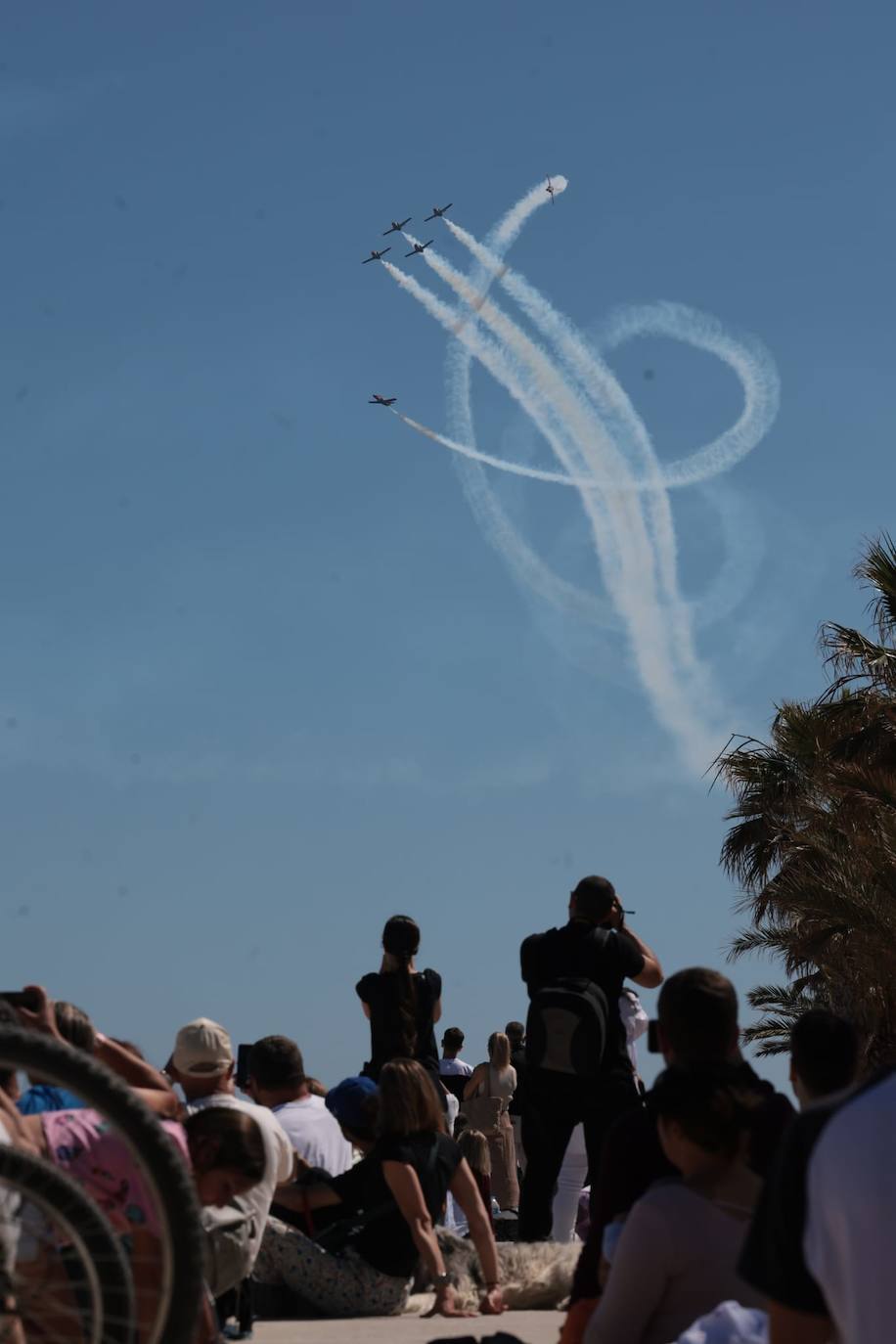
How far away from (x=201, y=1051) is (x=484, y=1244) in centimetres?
154

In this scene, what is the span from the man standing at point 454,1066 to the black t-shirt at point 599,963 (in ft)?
18.5

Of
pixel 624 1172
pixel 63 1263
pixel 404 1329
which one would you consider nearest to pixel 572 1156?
pixel 404 1329

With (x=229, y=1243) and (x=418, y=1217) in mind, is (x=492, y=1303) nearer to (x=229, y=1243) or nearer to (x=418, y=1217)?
(x=418, y=1217)

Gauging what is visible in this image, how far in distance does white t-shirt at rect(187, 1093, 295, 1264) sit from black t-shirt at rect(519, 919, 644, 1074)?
1535 millimetres

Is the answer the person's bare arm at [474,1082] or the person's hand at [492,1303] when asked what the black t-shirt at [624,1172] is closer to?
the person's hand at [492,1303]

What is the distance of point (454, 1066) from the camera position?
1413 cm

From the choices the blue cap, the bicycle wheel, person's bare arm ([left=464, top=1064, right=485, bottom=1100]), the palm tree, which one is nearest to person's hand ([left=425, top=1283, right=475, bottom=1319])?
the blue cap

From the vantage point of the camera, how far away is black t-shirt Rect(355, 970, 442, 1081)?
8.87 meters

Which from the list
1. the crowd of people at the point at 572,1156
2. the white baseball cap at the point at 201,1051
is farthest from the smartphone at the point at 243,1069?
the white baseball cap at the point at 201,1051

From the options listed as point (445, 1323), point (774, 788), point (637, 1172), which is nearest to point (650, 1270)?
point (637, 1172)

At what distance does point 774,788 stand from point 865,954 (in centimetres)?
455

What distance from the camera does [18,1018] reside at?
15.6ft

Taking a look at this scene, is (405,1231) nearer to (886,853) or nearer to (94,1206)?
(94,1206)

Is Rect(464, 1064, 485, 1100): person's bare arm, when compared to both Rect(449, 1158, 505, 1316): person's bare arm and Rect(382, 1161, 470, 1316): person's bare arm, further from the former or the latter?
Rect(382, 1161, 470, 1316): person's bare arm
